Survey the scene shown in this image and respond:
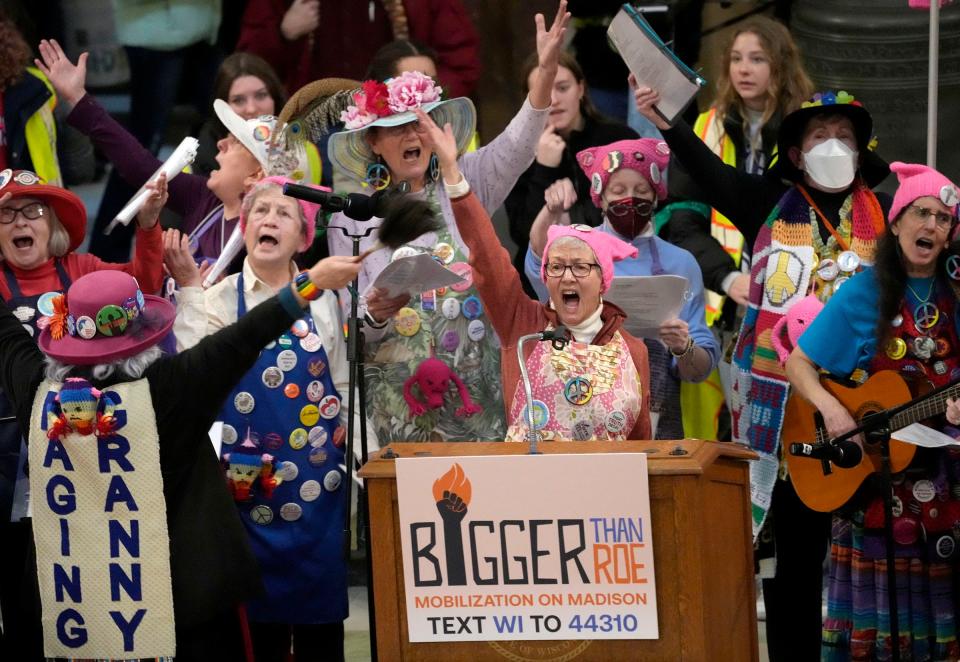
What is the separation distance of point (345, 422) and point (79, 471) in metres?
1.00

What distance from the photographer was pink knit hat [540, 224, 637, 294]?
5027 millimetres

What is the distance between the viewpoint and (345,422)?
5352 mm

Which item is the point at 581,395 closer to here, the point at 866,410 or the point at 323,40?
the point at 866,410

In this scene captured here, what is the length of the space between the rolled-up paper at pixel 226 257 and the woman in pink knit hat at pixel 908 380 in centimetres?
207

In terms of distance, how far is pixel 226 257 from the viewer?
580cm

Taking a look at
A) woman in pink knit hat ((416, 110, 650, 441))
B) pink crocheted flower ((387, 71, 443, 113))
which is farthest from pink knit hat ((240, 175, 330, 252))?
woman in pink knit hat ((416, 110, 650, 441))

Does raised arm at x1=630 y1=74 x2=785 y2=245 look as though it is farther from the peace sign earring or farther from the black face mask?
the peace sign earring

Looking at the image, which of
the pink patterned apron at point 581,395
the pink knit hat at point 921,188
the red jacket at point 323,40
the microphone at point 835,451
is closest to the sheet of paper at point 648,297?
the pink patterned apron at point 581,395

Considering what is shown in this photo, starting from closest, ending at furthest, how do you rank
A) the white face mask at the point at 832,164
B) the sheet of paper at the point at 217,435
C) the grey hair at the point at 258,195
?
the sheet of paper at the point at 217,435 < the grey hair at the point at 258,195 < the white face mask at the point at 832,164

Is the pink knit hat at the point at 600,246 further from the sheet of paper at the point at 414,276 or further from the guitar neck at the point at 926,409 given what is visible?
the guitar neck at the point at 926,409

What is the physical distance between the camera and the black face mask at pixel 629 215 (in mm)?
5824

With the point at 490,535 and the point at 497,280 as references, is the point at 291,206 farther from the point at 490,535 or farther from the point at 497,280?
the point at 490,535

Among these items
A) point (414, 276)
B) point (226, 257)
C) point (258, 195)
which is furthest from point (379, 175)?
point (414, 276)

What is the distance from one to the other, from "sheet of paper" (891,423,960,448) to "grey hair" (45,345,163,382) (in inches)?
87.0
